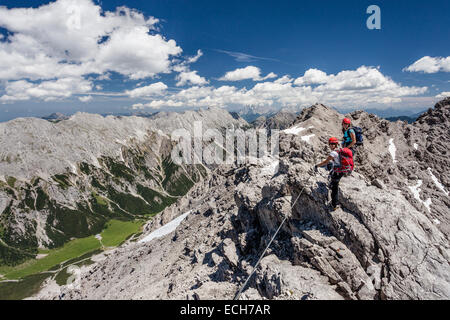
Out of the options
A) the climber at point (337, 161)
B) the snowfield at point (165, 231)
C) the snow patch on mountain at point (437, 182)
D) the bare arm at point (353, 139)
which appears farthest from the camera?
the snowfield at point (165, 231)

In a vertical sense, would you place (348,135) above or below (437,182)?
above

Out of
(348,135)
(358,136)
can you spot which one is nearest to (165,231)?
(358,136)

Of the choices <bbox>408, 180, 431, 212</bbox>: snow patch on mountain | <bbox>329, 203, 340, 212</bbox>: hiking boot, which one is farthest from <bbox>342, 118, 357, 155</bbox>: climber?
<bbox>408, 180, 431, 212</bbox>: snow patch on mountain

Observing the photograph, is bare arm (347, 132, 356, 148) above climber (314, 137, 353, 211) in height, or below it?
above

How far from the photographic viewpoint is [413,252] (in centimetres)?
1397

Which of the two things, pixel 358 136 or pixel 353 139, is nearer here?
pixel 353 139

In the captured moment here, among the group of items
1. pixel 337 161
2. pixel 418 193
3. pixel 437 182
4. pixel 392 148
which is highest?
pixel 337 161

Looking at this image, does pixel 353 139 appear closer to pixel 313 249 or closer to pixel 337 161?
pixel 337 161

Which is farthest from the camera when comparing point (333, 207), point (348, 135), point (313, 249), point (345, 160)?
point (333, 207)

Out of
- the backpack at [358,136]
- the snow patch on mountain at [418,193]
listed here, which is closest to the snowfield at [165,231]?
the backpack at [358,136]

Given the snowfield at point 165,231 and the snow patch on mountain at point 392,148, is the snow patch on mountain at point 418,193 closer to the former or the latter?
the snow patch on mountain at point 392,148

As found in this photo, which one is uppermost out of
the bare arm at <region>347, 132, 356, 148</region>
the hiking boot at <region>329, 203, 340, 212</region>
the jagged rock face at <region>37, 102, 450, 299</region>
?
the bare arm at <region>347, 132, 356, 148</region>

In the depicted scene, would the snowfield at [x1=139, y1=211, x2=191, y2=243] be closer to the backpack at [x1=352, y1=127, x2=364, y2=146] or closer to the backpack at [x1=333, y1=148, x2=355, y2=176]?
the backpack at [x1=352, y1=127, x2=364, y2=146]
